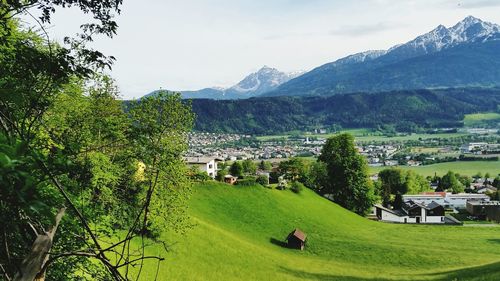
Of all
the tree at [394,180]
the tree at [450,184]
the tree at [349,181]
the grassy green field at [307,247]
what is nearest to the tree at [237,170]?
the tree at [349,181]

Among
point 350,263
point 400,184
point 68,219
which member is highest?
point 68,219

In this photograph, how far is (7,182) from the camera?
12.9ft

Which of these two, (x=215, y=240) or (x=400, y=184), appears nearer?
(x=215, y=240)

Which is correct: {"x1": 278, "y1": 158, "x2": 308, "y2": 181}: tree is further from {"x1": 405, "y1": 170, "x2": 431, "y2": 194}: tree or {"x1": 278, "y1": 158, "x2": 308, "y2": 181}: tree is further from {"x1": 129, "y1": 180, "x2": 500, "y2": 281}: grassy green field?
{"x1": 405, "y1": 170, "x2": 431, "y2": 194}: tree

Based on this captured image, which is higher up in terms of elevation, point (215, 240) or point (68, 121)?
point (68, 121)

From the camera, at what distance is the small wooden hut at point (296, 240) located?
4944 centimetres

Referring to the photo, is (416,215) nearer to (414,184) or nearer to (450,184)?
(414,184)

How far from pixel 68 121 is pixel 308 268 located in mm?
27847

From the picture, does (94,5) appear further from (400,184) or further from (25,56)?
(400,184)

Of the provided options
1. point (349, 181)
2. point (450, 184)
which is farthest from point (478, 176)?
point (349, 181)

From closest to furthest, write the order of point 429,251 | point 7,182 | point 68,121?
point 7,182 → point 68,121 → point 429,251

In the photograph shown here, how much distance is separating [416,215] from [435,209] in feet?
13.4

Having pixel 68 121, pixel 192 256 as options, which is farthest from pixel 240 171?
pixel 68 121

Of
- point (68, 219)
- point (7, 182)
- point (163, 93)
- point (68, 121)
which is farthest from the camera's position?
point (163, 93)
